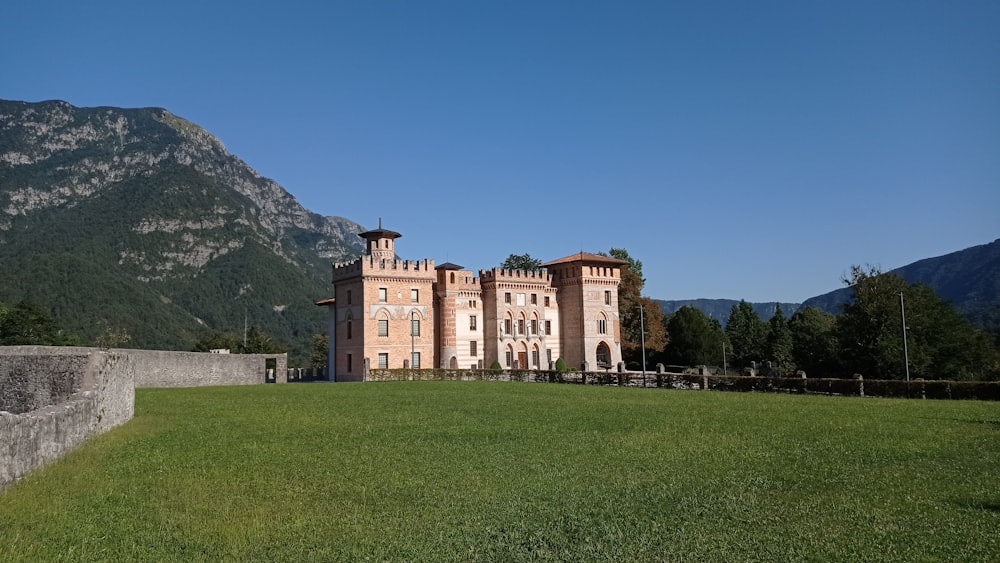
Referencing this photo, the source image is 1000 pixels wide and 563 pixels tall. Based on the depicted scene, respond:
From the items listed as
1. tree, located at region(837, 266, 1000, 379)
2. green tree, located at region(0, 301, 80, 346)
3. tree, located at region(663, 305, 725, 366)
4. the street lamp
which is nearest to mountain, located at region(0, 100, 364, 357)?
green tree, located at region(0, 301, 80, 346)

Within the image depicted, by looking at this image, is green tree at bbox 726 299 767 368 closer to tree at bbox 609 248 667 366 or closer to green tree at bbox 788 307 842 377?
green tree at bbox 788 307 842 377

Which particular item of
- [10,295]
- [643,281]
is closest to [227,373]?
[643,281]

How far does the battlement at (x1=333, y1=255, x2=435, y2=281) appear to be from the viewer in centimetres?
4675

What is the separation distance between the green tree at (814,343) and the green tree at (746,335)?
358 cm

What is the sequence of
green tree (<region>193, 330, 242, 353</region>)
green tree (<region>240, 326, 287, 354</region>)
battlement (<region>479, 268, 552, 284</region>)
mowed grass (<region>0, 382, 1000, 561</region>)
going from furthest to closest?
green tree (<region>193, 330, 242, 353</region>) < green tree (<region>240, 326, 287, 354</region>) < battlement (<region>479, 268, 552, 284</region>) < mowed grass (<region>0, 382, 1000, 561</region>)

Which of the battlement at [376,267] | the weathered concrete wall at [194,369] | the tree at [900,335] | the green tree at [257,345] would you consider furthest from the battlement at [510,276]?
the green tree at [257,345]

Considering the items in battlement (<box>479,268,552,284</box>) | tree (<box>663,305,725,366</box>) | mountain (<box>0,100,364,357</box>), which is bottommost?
tree (<box>663,305,725,366</box>)

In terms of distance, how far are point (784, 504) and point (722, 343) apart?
65.1 meters

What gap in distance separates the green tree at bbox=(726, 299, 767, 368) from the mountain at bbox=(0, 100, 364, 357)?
210 ft

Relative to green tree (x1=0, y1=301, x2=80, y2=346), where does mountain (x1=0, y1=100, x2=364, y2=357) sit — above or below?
above

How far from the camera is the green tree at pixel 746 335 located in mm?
79000

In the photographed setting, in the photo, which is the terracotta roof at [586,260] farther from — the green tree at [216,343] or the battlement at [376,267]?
the green tree at [216,343]

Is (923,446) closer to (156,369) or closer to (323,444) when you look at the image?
(323,444)

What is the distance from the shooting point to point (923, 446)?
12.4 metres
